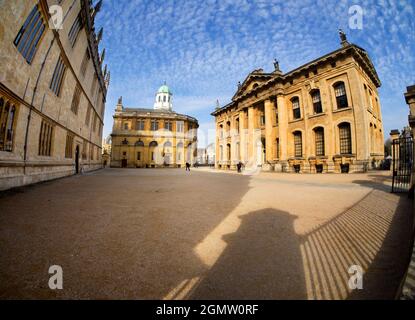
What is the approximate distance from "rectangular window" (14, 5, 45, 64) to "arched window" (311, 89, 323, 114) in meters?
22.9

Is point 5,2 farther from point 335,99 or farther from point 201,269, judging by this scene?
point 335,99

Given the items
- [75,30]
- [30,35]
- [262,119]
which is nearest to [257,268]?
[30,35]

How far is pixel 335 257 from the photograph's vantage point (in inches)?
99.1

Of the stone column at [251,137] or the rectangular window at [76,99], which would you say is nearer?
the rectangular window at [76,99]

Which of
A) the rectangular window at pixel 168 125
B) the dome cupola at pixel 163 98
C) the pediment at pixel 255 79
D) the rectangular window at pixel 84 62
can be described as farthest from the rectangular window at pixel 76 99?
the dome cupola at pixel 163 98

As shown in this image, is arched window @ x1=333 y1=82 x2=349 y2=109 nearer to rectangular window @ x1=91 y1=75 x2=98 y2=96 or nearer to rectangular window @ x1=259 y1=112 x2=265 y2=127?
rectangular window @ x1=259 y1=112 x2=265 y2=127

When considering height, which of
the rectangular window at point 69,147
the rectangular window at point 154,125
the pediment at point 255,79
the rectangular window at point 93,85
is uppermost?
the pediment at point 255,79

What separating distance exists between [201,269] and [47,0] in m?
13.5

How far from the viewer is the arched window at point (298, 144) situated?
20750mm

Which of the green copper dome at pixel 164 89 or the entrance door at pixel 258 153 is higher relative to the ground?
the green copper dome at pixel 164 89

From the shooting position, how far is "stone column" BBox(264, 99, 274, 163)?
2288 cm

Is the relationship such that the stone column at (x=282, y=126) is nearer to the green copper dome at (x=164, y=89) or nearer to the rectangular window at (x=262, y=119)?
the rectangular window at (x=262, y=119)

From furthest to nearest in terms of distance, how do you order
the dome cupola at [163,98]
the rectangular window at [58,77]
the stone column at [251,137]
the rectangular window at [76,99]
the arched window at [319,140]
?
the dome cupola at [163,98]
the stone column at [251,137]
the arched window at [319,140]
the rectangular window at [76,99]
the rectangular window at [58,77]

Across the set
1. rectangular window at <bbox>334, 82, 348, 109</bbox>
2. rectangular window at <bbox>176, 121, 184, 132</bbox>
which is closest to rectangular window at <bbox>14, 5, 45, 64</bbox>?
rectangular window at <bbox>334, 82, 348, 109</bbox>
